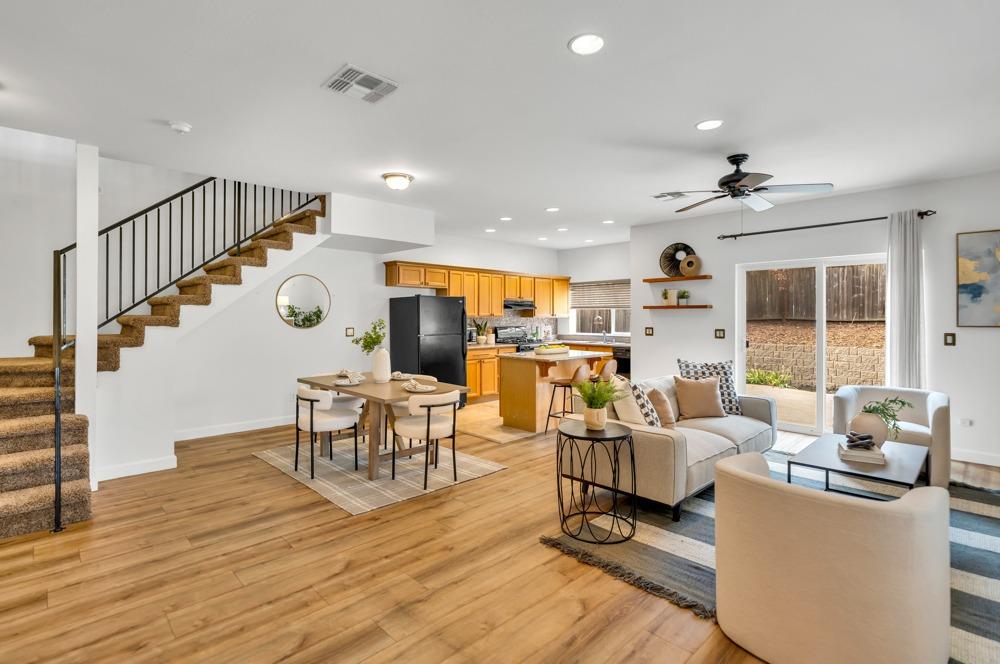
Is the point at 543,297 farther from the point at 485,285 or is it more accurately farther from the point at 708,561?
the point at 708,561

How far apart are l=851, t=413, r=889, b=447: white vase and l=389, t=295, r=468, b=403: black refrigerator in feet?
16.1

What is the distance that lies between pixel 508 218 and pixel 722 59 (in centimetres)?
420

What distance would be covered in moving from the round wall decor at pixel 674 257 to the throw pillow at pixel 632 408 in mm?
3258

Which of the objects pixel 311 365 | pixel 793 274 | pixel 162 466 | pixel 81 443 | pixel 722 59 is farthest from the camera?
pixel 311 365

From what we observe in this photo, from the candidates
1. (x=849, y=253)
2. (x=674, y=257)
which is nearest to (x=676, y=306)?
(x=674, y=257)

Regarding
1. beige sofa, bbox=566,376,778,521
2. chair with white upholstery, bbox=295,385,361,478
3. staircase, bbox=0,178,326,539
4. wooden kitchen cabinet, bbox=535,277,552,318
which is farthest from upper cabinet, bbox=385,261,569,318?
beige sofa, bbox=566,376,778,521

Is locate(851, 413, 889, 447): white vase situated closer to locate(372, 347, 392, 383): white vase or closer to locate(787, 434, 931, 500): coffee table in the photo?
locate(787, 434, 931, 500): coffee table

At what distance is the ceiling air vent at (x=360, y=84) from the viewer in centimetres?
268

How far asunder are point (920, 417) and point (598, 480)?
313 cm

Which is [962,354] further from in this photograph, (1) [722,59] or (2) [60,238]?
(2) [60,238]

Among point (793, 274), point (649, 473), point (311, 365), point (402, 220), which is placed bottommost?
point (649, 473)

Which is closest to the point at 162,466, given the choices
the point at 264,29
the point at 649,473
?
the point at 264,29

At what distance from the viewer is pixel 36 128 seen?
3.46 metres

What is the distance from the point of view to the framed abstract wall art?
14.6 ft
